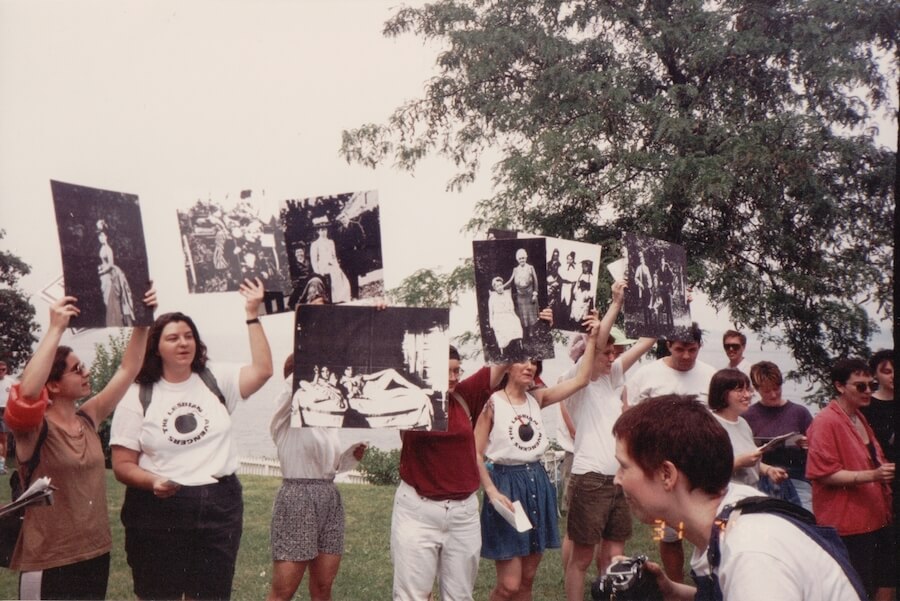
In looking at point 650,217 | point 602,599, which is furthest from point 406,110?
point 602,599

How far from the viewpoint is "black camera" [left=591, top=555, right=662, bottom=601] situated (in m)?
1.95

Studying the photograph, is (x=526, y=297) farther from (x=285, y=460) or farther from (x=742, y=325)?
(x=742, y=325)

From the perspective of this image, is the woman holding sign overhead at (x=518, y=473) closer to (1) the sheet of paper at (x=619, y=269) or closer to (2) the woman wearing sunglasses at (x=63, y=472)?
(1) the sheet of paper at (x=619, y=269)

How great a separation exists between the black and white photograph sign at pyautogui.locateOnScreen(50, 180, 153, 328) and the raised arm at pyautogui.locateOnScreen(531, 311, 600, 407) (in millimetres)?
2103

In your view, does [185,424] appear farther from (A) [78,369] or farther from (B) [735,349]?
(B) [735,349]

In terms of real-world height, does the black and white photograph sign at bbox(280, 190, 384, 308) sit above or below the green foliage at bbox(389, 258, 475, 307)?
above

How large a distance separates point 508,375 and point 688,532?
264cm

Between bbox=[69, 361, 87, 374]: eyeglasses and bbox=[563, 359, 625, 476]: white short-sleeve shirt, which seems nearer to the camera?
bbox=[69, 361, 87, 374]: eyeglasses

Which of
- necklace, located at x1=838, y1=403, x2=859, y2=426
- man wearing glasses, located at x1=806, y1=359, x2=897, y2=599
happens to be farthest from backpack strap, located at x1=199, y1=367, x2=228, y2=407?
necklace, located at x1=838, y1=403, x2=859, y2=426

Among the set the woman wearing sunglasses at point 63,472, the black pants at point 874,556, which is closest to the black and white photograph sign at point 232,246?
the woman wearing sunglasses at point 63,472

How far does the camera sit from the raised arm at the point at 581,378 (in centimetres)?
422

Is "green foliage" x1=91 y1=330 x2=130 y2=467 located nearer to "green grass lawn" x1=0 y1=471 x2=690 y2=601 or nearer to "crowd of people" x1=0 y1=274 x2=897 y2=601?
"green grass lawn" x1=0 y1=471 x2=690 y2=601

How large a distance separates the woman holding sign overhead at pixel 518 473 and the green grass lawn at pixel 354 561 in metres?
1.08

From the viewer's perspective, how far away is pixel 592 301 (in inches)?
167
